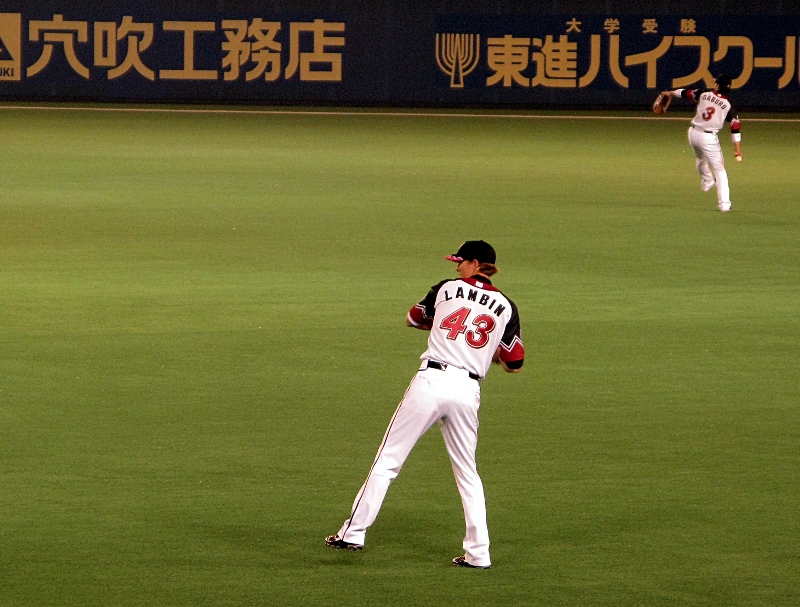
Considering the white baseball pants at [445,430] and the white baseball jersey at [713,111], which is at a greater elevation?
the white baseball jersey at [713,111]

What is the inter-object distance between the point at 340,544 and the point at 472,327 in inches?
50.9

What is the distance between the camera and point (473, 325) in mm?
6969

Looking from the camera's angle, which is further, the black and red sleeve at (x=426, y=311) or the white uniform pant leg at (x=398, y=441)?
the black and red sleeve at (x=426, y=311)

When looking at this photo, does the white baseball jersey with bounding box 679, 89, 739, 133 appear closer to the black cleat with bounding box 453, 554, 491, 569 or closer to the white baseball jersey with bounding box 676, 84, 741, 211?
the white baseball jersey with bounding box 676, 84, 741, 211

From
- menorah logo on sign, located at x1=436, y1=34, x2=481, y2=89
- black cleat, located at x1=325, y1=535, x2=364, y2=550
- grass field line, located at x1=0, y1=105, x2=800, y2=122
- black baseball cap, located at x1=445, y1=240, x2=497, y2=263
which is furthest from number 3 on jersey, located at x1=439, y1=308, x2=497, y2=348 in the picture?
menorah logo on sign, located at x1=436, y1=34, x2=481, y2=89

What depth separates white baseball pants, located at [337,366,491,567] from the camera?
22.7ft

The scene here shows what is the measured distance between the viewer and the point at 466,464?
6.96m

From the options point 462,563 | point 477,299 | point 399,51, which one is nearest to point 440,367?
point 477,299

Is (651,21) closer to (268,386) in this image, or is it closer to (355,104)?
(355,104)

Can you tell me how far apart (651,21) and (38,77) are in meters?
16.9

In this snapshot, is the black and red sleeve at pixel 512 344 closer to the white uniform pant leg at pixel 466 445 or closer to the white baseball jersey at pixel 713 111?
the white uniform pant leg at pixel 466 445

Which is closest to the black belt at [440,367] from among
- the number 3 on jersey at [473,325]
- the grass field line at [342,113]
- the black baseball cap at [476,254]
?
the number 3 on jersey at [473,325]

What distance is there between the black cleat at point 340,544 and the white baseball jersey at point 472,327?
1022 mm

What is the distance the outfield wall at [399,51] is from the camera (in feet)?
135
